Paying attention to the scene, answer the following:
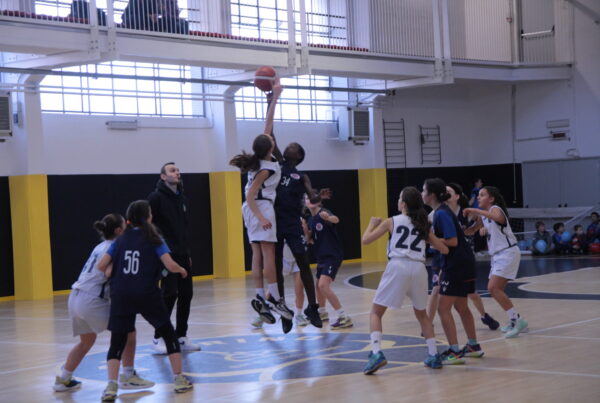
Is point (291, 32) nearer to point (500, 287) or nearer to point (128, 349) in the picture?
point (500, 287)

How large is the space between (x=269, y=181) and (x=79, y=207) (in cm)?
921

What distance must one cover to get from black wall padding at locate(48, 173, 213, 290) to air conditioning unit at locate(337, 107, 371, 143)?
5537 mm

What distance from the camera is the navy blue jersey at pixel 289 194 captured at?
→ 9.60 m

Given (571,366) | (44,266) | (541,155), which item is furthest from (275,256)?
(541,155)

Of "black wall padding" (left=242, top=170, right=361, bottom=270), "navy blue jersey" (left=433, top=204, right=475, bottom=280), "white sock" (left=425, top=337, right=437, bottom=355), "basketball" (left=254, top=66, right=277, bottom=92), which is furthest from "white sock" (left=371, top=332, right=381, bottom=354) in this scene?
"black wall padding" (left=242, top=170, right=361, bottom=270)

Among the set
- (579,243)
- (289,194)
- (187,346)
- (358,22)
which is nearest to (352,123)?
(358,22)

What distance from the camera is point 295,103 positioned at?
21609mm

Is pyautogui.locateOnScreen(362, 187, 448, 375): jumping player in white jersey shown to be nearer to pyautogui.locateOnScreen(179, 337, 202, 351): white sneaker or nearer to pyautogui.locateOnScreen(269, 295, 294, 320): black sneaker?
pyautogui.locateOnScreen(269, 295, 294, 320): black sneaker

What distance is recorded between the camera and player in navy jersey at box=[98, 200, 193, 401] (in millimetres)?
6855

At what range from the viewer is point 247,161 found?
896 cm

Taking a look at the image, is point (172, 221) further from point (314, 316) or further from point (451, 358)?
point (451, 358)

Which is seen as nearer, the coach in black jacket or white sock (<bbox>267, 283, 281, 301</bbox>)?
the coach in black jacket

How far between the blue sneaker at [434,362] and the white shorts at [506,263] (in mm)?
2102

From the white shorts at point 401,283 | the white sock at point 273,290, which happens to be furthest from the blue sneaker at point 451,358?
the white sock at point 273,290
